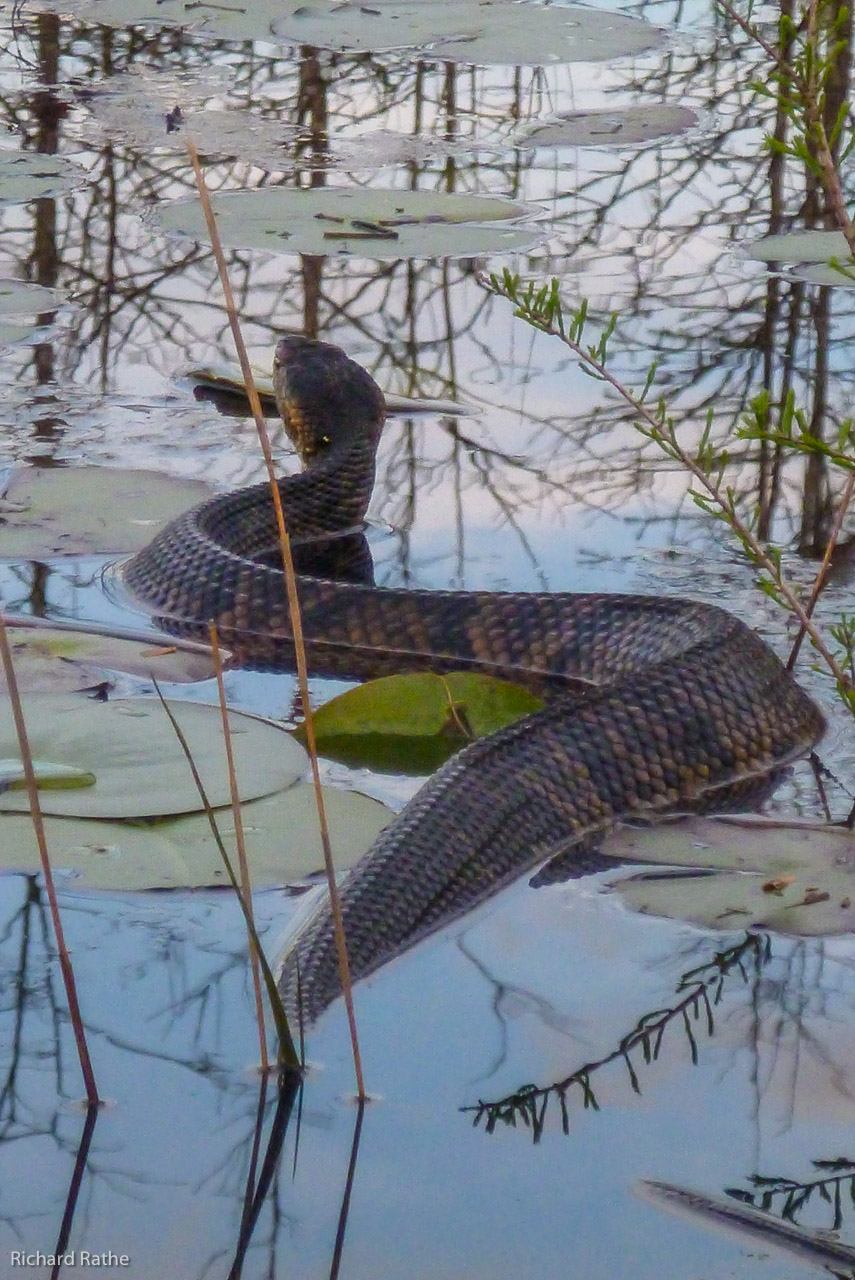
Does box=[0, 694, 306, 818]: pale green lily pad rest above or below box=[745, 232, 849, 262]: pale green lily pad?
below

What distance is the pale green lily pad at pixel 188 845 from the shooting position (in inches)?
115

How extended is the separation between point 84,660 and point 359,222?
356cm

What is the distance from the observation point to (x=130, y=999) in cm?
264

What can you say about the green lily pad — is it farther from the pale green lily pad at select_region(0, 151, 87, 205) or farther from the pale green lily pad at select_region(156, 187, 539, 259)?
the pale green lily pad at select_region(0, 151, 87, 205)

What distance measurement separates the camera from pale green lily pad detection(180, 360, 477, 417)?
18.7ft

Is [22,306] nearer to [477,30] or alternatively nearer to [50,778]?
[50,778]

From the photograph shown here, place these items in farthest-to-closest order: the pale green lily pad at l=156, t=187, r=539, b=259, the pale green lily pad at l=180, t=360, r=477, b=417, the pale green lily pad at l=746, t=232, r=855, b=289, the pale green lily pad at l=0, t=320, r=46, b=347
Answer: the pale green lily pad at l=156, t=187, r=539, b=259
the pale green lily pad at l=746, t=232, r=855, b=289
the pale green lily pad at l=0, t=320, r=46, b=347
the pale green lily pad at l=180, t=360, r=477, b=417

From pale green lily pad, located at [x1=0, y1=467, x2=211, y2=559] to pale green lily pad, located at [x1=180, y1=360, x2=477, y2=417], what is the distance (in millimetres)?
757

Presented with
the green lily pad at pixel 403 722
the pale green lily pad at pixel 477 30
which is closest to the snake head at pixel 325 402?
the green lily pad at pixel 403 722

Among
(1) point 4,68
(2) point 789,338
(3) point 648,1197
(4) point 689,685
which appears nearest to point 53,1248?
(3) point 648,1197

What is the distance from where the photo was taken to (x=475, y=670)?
436 centimetres

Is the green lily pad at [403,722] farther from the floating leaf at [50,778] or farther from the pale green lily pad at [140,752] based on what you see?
the floating leaf at [50,778]

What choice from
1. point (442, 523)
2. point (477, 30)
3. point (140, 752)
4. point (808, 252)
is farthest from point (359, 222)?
point (140, 752)

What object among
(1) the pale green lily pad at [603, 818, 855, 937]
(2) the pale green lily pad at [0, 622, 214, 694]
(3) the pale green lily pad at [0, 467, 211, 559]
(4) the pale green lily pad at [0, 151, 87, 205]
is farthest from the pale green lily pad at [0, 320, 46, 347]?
(1) the pale green lily pad at [603, 818, 855, 937]
